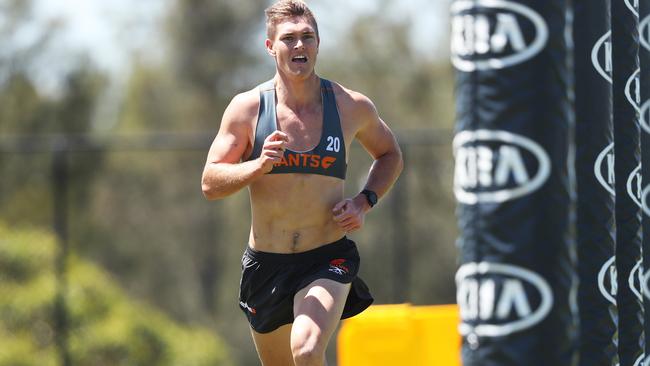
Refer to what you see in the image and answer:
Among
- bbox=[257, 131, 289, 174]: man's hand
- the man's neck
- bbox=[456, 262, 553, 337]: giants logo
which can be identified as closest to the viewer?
bbox=[456, 262, 553, 337]: giants logo

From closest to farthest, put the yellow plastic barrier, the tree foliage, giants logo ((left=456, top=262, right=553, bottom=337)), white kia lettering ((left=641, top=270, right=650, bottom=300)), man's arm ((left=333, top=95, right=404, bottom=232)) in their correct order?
giants logo ((left=456, top=262, right=553, bottom=337))
white kia lettering ((left=641, top=270, right=650, bottom=300))
man's arm ((left=333, top=95, right=404, bottom=232))
the yellow plastic barrier
the tree foliage

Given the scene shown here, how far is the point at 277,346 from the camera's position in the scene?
5.64 metres

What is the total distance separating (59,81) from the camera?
2180 centimetres

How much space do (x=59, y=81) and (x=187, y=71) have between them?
4.26m

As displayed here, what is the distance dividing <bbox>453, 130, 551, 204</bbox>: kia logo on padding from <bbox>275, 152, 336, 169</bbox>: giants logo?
2827 mm

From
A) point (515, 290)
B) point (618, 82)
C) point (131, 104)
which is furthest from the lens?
point (131, 104)

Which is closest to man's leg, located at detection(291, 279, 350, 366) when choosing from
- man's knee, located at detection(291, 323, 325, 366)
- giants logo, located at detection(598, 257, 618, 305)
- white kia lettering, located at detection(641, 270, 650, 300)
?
man's knee, located at detection(291, 323, 325, 366)

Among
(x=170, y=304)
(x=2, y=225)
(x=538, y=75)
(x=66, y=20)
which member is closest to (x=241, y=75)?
(x=66, y=20)

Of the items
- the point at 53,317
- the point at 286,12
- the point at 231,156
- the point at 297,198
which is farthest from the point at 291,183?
the point at 53,317

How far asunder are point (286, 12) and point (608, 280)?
2342 millimetres

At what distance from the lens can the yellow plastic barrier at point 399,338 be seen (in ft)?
25.9

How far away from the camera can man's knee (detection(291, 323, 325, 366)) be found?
4.97 meters

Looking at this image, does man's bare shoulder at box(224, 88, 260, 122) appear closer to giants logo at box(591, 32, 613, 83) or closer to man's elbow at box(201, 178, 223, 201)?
man's elbow at box(201, 178, 223, 201)

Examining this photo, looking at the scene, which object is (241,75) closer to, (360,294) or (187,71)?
(187,71)
